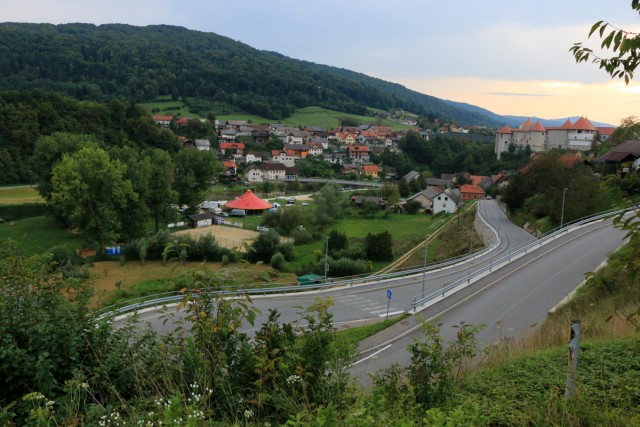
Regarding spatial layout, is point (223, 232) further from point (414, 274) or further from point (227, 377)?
point (227, 377)

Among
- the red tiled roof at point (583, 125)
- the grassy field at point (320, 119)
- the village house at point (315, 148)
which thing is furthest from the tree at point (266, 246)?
the grassy field at point (320, 119)

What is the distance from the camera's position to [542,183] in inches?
1266

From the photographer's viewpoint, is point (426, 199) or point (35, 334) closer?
point (35, 334)

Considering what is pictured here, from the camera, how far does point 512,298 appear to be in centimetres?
1471

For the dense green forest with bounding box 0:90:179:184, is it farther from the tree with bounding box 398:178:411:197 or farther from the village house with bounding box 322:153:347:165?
the village house with bounding box 322:153:347:165

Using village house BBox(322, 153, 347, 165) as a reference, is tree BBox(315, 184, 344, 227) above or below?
below

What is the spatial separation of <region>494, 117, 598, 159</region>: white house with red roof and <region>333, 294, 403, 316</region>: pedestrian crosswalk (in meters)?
59.4

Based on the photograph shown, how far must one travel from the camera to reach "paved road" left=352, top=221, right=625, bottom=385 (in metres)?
11.2

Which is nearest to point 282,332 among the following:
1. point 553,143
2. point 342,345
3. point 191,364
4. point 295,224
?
point 342,345

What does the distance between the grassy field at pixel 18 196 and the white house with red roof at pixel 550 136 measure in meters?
68.9

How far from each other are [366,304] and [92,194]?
67.7 ft

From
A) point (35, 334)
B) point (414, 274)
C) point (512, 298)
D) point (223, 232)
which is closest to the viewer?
point (35, 334)

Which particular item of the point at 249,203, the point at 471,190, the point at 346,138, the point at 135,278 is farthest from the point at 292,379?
the point at 346,138

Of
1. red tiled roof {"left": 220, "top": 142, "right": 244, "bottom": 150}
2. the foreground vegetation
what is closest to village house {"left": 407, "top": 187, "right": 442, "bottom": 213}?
red tiled roof {"left": 220, "top": 142, "right": 244, "bottom": 150}
